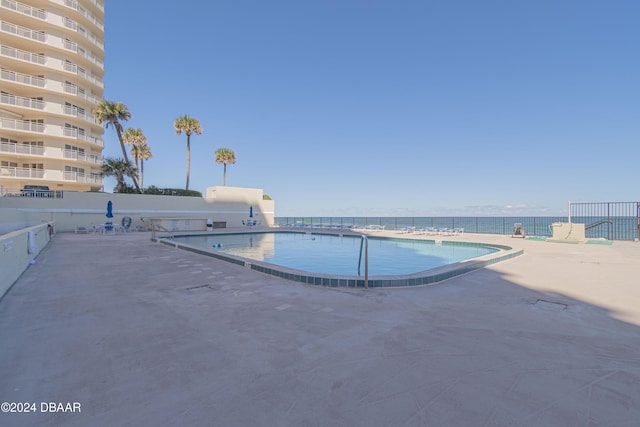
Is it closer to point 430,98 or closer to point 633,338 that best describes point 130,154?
point 430,98

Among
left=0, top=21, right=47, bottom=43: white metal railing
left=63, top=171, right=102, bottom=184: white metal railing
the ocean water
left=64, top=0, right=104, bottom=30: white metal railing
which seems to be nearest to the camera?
the ocean water

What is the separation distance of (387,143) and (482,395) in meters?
27.2

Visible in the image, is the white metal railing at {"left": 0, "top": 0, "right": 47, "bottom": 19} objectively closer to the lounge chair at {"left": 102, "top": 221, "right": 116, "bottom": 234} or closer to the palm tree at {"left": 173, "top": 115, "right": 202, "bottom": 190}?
the palm tree at {"left": 173, "top": 115, "right": 202, "bottom": 190}

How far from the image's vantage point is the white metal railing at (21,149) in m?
19.6

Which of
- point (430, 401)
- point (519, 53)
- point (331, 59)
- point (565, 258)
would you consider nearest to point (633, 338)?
point (430, 401)

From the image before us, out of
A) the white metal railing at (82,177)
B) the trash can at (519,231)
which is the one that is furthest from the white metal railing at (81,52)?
the trash can at (519,231)

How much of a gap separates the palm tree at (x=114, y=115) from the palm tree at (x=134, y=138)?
85 cm

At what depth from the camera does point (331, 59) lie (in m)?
19.0

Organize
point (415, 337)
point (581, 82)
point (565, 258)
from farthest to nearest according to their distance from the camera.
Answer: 1. point (581, 82)
2. point (565, 258)
3. point (415, 337)

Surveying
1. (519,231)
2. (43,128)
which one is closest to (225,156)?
(43,128)

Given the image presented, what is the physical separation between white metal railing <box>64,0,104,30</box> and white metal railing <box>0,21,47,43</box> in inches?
135

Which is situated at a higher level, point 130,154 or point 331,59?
point 331,59

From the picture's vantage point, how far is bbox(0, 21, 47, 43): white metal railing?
768 inches

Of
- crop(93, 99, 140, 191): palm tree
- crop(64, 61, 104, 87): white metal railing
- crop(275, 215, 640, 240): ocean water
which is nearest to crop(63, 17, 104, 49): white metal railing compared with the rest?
crop(64, 61, 104, 87): white metal railing
